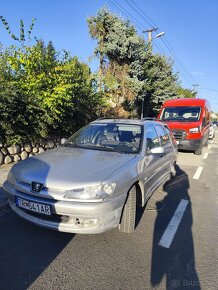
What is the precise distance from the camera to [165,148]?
5.17 meters

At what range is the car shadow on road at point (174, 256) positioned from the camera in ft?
8.44

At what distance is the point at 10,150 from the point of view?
6.62 meters

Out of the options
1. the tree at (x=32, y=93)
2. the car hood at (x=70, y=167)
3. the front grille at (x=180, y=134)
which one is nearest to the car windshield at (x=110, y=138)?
the car hood at (x=70, y=167)

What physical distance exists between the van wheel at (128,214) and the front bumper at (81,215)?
8.0 inches

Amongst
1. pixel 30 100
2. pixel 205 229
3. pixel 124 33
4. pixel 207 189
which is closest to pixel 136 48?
pixel 124 33

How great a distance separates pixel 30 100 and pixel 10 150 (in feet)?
4.79

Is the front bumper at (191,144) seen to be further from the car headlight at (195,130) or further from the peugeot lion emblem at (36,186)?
the peugeot lion emblem at (36,186)

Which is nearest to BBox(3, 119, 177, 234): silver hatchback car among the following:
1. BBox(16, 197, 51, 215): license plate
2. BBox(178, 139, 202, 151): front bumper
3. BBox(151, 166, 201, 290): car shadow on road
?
BBox(16, 197, 51, 215): license plate

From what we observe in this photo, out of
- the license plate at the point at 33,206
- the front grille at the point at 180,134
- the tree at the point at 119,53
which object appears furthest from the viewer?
the tree at the point at 119,53

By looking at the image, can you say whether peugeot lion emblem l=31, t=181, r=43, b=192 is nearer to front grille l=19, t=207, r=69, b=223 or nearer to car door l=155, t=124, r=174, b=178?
front grille l=19, t=207, r=69, b=223

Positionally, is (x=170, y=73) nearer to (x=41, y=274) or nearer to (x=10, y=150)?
(x=10, y=150)

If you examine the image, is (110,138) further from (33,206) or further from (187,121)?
(187,121)

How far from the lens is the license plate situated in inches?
115

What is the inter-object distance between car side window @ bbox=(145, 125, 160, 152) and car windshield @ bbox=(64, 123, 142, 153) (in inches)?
6.3
